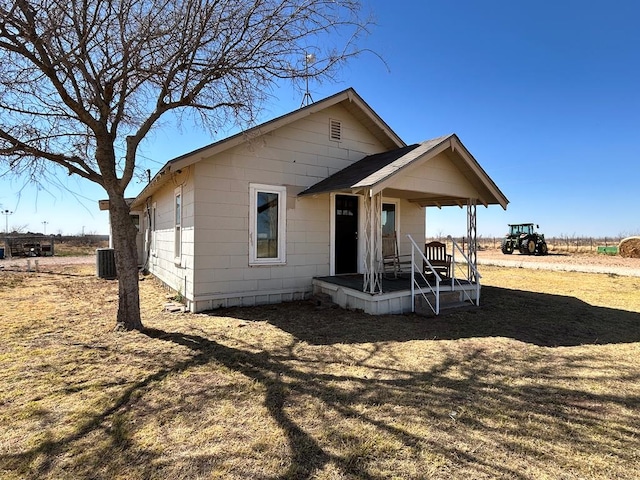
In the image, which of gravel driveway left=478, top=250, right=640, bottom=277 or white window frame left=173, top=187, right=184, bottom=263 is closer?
white window frame left=173, top=187, right=184, bottom=263

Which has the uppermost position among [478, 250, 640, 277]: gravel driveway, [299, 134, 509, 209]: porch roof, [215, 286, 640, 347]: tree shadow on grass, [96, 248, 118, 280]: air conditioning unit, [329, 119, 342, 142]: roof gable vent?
[329, 119, 342, 142]: roof gable vent

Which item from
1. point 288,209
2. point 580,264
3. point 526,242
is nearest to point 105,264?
point 288,209

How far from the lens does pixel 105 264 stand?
40.8 feet

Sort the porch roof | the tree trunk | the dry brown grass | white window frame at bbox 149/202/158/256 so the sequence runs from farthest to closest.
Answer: white window frame at bbox 149/202/158/256 → the porch roof → the tree trunk → the dry brown grass

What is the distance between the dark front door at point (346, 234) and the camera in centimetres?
862

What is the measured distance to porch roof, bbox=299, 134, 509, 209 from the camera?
6.29 metres

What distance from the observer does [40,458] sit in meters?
2.36

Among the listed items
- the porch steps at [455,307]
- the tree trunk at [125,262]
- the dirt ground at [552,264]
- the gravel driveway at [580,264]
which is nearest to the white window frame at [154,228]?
the dirt ground at [552,264]

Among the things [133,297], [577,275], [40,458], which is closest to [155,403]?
[40,458]

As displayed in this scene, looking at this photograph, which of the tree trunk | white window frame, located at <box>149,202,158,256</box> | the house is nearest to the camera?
the tree trunk

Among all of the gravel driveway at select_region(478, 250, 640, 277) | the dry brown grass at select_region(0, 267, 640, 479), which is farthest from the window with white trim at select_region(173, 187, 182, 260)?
the gravel driveway at select_region(478, 250, 640, 277)

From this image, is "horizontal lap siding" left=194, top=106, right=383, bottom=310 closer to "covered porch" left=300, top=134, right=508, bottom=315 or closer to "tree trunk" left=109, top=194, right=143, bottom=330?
"covered porch" left=300, top=134, right=508, bottom=315

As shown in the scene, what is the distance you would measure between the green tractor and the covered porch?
20.8m

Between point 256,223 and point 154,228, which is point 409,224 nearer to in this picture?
point 256,223
